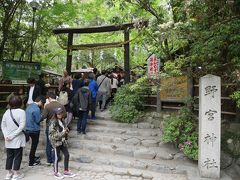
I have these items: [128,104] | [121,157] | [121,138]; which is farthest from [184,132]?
[128,104]

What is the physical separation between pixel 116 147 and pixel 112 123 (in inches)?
73.3

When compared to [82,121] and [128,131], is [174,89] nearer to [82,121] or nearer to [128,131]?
[128,131]

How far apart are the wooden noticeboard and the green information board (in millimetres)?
6739

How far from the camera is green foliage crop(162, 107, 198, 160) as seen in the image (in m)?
7.81

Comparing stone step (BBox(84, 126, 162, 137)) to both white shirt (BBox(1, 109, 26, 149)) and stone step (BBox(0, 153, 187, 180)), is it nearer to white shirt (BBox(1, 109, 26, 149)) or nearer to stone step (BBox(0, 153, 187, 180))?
stone step (BBox(0, 153, 187, 180))

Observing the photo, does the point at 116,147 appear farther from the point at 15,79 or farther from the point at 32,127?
the point at 15,79

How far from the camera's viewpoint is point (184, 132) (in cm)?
827

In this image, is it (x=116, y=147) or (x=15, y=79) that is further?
→ (x=15, y=79)

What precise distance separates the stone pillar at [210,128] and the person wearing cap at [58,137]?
3298 millimetres

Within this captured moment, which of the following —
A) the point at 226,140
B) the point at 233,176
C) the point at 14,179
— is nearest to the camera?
the point at 14,179

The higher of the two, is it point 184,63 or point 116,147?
point 184,63

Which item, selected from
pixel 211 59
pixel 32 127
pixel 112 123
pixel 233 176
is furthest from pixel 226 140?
pixel 32 127

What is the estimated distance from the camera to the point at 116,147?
29.6ft

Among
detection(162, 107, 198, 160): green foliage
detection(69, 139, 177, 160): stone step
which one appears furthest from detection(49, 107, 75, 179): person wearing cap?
detection(162, 107, 198, 160): green foliage
